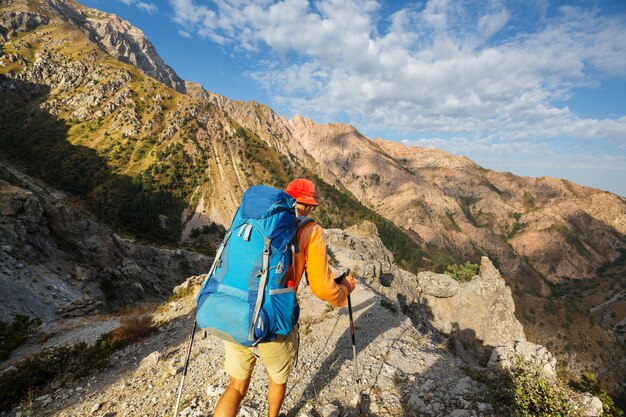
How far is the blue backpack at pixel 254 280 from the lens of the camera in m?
3.28

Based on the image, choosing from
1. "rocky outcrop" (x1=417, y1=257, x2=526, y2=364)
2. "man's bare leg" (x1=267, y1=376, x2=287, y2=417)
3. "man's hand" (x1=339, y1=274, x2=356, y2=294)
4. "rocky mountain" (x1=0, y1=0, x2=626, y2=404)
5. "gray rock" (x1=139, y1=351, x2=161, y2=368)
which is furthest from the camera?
"rocky mountain" (x1=0, y1=0, x2=626, y2=404)

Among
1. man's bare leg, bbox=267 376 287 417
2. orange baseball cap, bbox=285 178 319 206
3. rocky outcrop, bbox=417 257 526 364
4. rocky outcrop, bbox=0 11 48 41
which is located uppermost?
rocky outcrop, bbox=0 11 48 41

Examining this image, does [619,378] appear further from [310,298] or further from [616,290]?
[310,298]

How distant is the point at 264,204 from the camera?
11.4 ft

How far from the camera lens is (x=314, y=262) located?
391 centimetres

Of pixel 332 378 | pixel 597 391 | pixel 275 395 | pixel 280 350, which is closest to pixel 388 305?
pixel 332 378

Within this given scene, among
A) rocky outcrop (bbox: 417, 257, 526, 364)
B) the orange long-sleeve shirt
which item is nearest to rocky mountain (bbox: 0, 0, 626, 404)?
rocky outcrop (bbox: 417, 257, 526, 364)

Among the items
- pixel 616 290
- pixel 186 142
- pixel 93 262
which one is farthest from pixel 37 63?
pixel 616 290

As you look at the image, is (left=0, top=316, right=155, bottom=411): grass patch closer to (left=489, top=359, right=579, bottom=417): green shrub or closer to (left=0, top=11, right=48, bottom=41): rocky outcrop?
(left=489, top=359, right=579, bottom=417): green shrub

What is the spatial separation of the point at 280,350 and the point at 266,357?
19 cm

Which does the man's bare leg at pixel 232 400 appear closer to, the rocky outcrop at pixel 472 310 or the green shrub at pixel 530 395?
the green shrub at pixel 530 395

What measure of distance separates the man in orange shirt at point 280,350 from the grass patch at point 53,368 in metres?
4.44

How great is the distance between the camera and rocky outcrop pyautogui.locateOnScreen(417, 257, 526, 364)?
35344 millimetres

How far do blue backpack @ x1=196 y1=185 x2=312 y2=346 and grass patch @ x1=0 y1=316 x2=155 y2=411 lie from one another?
16.2 feet
